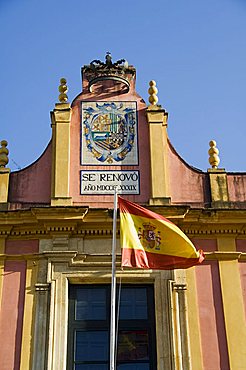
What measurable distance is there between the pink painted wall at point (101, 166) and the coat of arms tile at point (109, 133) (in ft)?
0.34

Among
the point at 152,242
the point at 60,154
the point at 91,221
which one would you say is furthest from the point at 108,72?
the point at 152,242

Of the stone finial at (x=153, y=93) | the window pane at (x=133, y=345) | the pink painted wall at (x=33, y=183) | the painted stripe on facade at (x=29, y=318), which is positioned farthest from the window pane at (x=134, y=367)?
the stone finial at (x=153, y=93)

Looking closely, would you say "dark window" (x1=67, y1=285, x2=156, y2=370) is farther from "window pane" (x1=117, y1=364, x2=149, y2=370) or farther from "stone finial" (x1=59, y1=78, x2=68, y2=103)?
"stone finial" (x1=59, y1=78, x2=68, y2=103)

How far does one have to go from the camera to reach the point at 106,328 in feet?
37.0

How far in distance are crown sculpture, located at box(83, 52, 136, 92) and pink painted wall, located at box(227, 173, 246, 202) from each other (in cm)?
303

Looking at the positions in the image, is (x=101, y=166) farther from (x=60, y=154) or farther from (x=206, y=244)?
(x=206, y=244)

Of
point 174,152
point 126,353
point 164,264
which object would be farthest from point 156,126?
point 126,353

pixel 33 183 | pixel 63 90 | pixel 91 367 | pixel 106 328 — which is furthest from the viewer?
pixel 63 90

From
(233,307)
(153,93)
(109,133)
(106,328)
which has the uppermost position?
(153,93)

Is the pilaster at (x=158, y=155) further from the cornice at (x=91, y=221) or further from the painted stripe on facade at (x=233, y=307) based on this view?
the painted stripe on facade at (x=233, y=307)

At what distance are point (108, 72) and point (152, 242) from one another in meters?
4.69

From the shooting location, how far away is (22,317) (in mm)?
11172

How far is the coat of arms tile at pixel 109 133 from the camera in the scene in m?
12.9

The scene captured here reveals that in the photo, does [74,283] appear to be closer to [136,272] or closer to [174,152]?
[136,272]
